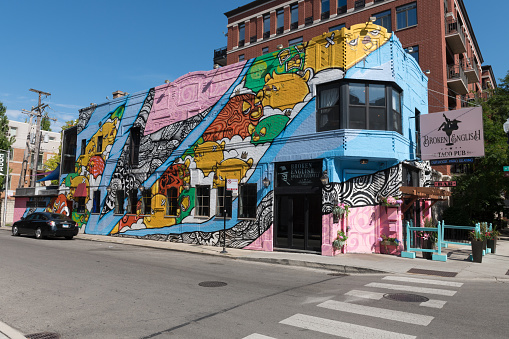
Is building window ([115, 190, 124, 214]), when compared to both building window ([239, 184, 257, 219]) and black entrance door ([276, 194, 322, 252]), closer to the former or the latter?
building window ([239, 184, 257, 219])

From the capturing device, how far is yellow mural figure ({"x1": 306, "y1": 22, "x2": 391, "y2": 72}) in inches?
580

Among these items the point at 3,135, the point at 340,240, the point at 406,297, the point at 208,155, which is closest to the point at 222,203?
the point at 208,155

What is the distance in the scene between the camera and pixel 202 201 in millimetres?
18750

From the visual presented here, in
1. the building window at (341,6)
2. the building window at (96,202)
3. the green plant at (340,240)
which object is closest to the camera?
the green plant at (340,240)

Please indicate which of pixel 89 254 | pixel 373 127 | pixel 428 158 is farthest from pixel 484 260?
pixel 89 254

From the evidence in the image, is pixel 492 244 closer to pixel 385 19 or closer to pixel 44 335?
pixel 44 335

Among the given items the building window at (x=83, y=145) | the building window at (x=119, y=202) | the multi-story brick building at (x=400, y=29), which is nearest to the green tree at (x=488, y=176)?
the multi-story brick building at (x=400, y=29)

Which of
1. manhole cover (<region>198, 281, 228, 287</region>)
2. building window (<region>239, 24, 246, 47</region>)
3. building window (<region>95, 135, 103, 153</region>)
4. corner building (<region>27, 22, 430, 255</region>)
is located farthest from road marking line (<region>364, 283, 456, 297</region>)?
building window (<region>239, 24, 246, 47</region>)

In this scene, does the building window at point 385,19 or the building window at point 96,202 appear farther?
the building window at point 385,19

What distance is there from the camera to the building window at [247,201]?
1673 centimetres

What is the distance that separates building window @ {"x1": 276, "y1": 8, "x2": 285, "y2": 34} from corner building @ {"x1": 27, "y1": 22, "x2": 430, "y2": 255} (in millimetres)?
17778

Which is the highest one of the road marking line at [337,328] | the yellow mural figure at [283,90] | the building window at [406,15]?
the building window at [406,15]

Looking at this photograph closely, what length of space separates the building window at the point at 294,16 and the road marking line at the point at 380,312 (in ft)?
103

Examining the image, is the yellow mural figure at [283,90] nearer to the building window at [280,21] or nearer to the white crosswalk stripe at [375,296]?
the white crosswalk stripe at [375,296]
